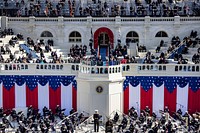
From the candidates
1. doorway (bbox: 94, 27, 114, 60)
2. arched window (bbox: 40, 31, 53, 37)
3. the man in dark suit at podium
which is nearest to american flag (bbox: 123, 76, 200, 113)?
the man in dark suit at podium

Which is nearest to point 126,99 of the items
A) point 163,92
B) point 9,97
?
point 163,92

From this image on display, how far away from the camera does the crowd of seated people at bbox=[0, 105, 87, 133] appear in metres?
34.2

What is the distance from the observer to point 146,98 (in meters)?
39.8

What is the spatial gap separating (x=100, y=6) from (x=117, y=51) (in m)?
12.1

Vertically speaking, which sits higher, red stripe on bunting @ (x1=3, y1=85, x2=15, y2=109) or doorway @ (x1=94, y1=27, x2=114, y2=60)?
doorway @ (x1=94, y1=27, x2=114, y2=60)

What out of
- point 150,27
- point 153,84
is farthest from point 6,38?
point 153,84

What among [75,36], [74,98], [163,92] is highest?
[75,36]

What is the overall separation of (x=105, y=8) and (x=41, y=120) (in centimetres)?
2588

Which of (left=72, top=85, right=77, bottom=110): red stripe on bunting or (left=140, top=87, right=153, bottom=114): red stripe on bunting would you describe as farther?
(left=72, top=85, right=77, bottom=110): red stripe on bunting

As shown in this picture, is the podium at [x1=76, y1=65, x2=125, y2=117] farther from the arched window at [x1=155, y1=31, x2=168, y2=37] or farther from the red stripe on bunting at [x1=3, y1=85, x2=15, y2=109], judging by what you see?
the arched window at [x1=155, y1=31, x2=168, y2=37]

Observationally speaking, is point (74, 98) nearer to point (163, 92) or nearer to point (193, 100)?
point (163, 92)

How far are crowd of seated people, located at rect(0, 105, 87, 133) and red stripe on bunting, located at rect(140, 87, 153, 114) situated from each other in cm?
446

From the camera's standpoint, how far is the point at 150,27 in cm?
5575

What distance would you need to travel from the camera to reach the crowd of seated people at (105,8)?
5784 centimetres
